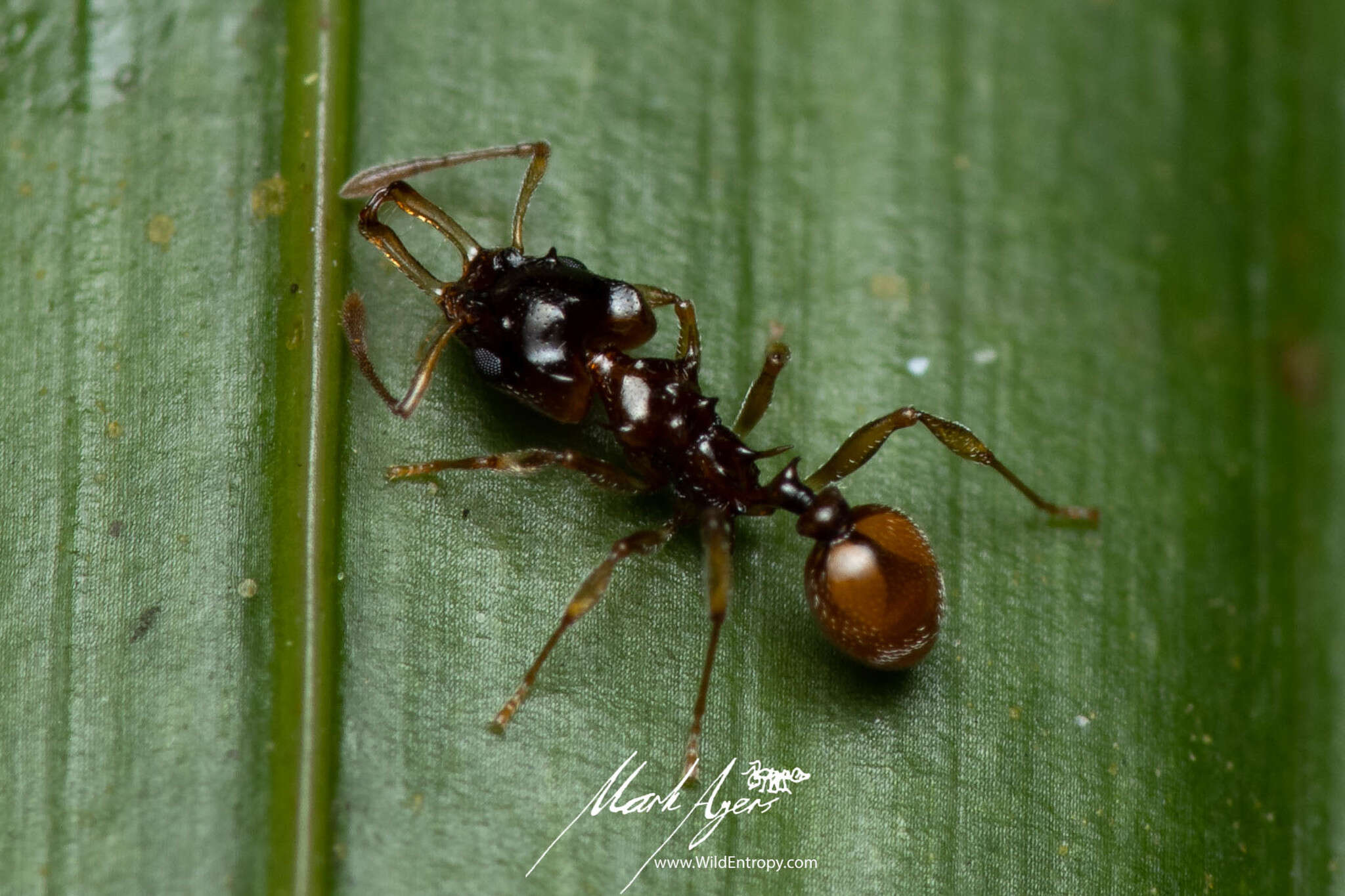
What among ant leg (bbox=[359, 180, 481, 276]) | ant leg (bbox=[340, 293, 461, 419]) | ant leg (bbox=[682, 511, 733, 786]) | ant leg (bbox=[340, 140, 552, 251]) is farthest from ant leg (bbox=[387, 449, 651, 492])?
ant leg (bbox=[340, 140, 552, 251])

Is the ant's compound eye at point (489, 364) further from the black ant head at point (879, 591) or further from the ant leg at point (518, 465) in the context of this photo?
the black ant head at point (879, 591)

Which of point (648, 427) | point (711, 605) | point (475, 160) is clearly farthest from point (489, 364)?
point (711, 605)

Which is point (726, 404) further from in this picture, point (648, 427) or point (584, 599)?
→ point (584, 599)

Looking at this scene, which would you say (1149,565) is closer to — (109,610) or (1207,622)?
(1207,622)

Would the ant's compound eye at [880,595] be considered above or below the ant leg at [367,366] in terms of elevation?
below

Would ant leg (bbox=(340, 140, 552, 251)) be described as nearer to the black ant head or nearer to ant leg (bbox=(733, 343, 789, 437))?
ant leg (bbox=(733, 343, 789, 437))

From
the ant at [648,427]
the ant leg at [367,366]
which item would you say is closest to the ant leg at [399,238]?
the ant at [648,427]
